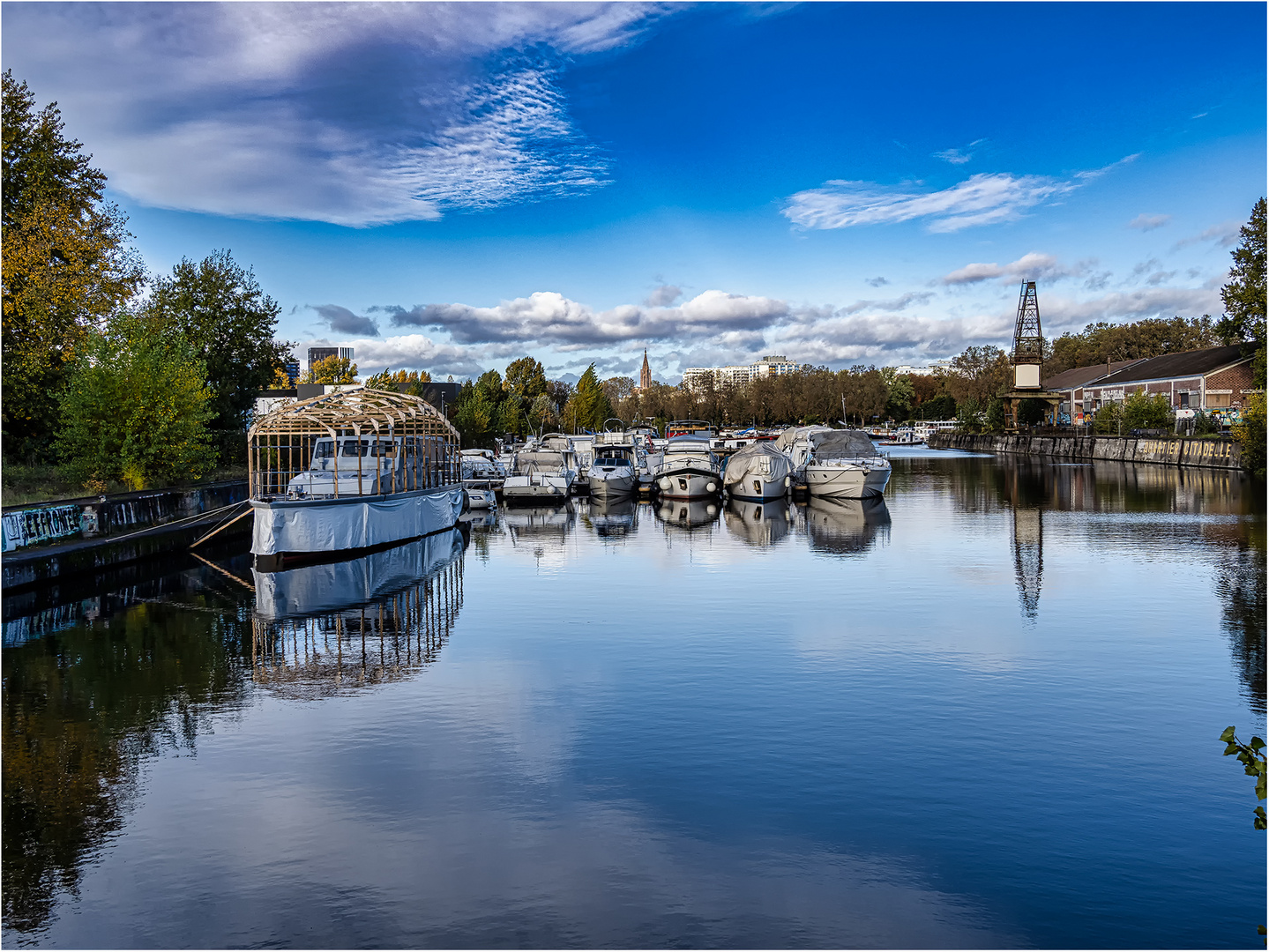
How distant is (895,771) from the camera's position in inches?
365

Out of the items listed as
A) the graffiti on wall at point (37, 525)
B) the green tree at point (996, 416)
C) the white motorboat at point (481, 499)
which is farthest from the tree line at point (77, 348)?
the green tree at point (996, 416)

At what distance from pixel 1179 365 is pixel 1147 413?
20.0 metres

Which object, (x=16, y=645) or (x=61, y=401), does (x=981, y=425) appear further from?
(x=16, y=645)

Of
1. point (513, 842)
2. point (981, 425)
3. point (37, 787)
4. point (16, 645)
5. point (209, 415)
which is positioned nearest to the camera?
point (513, 842)

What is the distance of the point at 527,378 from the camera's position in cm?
10762

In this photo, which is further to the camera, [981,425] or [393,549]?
[981,425]

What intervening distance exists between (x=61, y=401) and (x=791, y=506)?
2692 cm

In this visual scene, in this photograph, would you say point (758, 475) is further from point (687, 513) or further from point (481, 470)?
point (481, 470)

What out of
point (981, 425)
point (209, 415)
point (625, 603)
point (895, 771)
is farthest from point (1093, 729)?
point (981, 425)

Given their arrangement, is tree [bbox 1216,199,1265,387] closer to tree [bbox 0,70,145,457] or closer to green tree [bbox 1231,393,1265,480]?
green tree [bbox 1231,393,1265,480]

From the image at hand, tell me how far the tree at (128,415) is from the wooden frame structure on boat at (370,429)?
238 centimetres

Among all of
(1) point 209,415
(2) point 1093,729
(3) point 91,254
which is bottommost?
(2) point 1093,729

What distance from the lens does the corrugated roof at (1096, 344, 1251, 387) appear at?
3430 inches

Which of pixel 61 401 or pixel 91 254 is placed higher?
pixel 91 254
